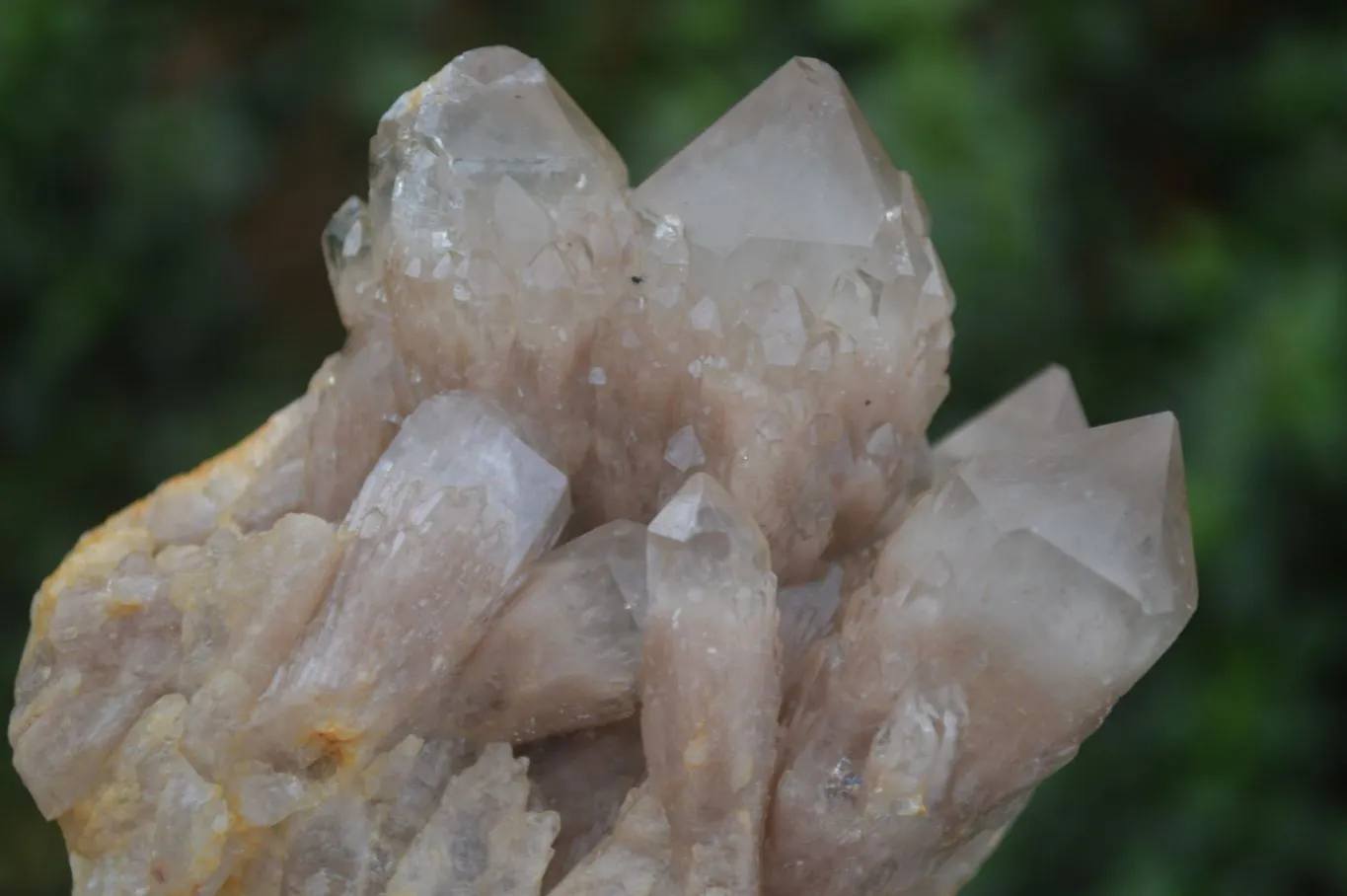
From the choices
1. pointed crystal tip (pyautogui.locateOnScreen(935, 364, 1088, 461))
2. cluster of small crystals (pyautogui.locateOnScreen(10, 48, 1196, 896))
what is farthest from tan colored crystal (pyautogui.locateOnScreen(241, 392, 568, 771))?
pointed crystal tip (pyautogui.locateOnScreen(935, 364, 1088, 461))

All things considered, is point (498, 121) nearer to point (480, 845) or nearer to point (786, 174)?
point (786, 174)

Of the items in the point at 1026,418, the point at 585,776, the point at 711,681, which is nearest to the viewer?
the point at 711,681

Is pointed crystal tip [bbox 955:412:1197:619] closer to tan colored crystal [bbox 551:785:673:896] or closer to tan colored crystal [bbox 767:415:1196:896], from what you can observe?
tan colored crystal [bbox 767:415:1196:896]

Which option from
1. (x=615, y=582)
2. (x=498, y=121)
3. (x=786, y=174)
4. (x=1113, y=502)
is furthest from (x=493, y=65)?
(x=1113, y=502)

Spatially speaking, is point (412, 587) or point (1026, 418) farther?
point (1026, 418)

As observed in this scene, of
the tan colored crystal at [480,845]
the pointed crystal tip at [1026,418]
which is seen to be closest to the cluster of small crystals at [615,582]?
the tan colored crystal at [480,845]

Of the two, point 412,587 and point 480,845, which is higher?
point 412,587

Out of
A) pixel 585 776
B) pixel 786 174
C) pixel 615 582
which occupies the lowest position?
pixel 585 776
